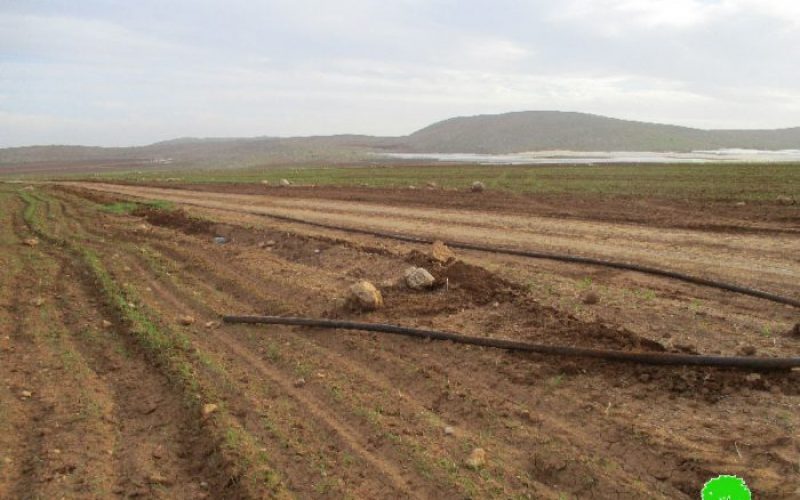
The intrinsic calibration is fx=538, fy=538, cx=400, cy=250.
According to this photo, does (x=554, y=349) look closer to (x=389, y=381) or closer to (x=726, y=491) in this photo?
(x=389, y=381)

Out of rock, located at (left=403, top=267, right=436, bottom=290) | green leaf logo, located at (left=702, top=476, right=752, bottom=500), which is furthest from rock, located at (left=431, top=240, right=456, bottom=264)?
green leaf logo, located at (left=702, top=476, right=752, bottom=500)

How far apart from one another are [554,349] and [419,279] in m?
2.80

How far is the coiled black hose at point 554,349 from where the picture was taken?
16.2 feet

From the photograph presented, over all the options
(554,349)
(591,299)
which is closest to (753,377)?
(554,349)

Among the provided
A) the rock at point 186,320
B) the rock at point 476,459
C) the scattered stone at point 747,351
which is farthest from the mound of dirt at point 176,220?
the scattered stone at point 747,351

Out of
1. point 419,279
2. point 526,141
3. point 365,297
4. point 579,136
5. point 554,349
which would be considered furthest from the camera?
point 526,141

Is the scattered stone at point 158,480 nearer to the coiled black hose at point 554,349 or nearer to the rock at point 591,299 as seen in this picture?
the coiled black hose at point 554,349

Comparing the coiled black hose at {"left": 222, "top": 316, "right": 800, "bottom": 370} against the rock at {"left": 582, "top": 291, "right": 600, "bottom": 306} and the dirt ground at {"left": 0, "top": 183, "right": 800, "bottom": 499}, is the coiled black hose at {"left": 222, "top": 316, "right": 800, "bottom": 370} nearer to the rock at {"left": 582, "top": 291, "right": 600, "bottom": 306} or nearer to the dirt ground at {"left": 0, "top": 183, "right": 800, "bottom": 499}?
the dirt ground at {"left": 0, "top": 183, "right": 800, "bottom": 499}

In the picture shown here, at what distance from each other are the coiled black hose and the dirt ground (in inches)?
A: 3.7

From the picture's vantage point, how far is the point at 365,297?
7.20m

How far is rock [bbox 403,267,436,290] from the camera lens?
26.1 ft

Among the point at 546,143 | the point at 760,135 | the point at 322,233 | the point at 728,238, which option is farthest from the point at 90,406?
the point at 760,135

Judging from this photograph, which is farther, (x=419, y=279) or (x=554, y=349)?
(x=419, y=279)

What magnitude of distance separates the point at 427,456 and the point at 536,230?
337 inches
